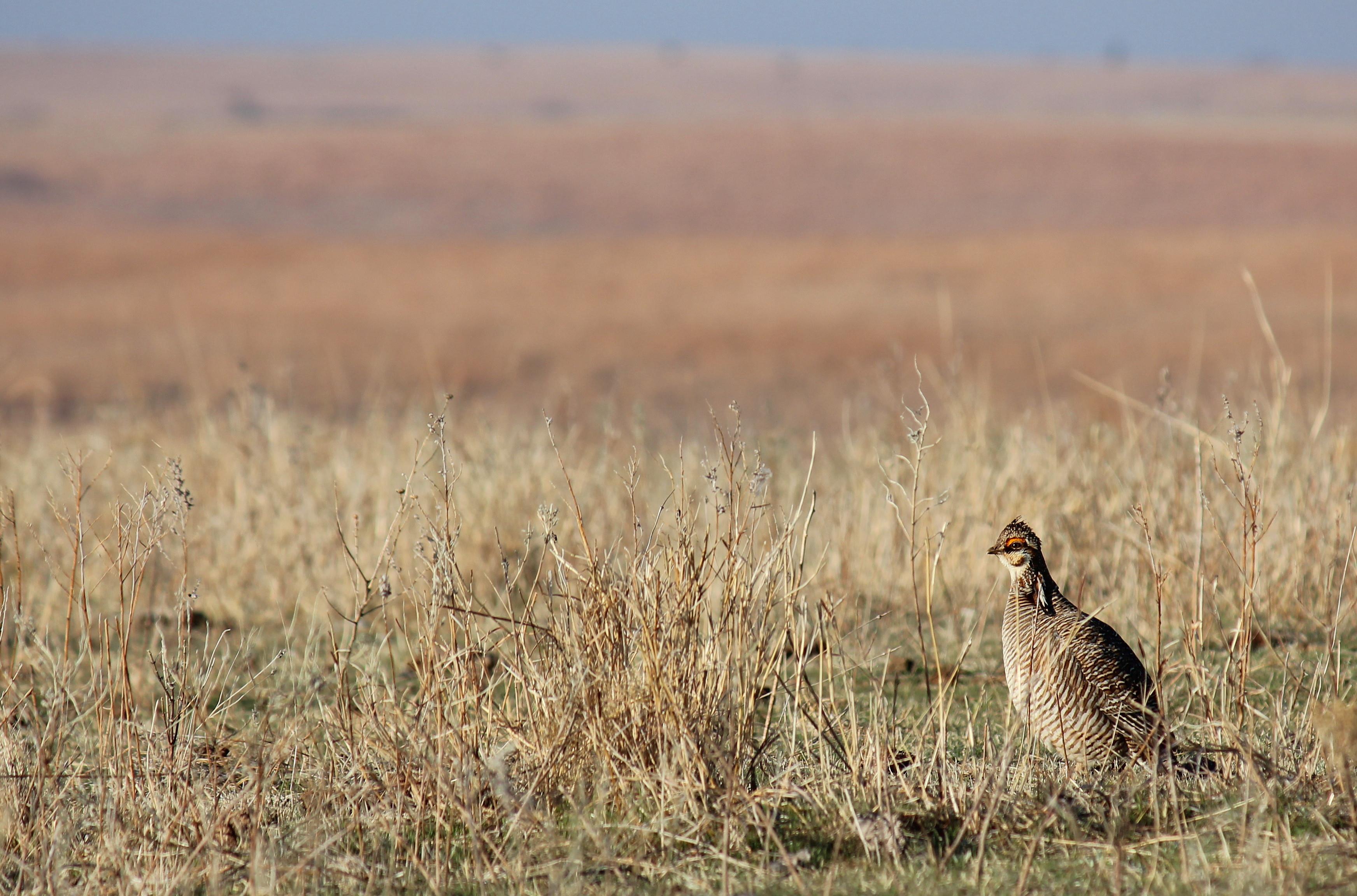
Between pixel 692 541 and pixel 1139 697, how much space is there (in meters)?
1.02

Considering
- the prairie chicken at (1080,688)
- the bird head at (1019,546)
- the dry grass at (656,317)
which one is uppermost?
the bird head at (1019,546)

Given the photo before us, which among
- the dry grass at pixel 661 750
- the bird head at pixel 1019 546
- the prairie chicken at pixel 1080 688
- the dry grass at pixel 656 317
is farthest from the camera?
the dry grass at pixel 656 317

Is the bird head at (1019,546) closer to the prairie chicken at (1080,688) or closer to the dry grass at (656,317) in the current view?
the prairie chicken at (1080,688)

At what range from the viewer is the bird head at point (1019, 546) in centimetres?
328

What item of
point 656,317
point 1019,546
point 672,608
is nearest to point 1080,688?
point 1019,546

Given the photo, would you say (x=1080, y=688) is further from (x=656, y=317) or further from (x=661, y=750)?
(x=656, y=317)

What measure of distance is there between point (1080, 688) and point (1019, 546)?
1.23ft

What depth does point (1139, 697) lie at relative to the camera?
10.2 ft

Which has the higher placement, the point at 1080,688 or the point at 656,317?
the point at 1080,688

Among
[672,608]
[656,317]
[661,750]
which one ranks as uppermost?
[672,608]

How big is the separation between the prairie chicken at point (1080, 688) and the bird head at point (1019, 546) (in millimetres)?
124

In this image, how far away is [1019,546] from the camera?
10.8 ft

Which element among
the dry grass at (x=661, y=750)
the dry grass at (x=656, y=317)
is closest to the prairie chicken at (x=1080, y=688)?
the dry grass at (x=661, y=750)

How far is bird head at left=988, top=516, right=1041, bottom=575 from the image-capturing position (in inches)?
129
